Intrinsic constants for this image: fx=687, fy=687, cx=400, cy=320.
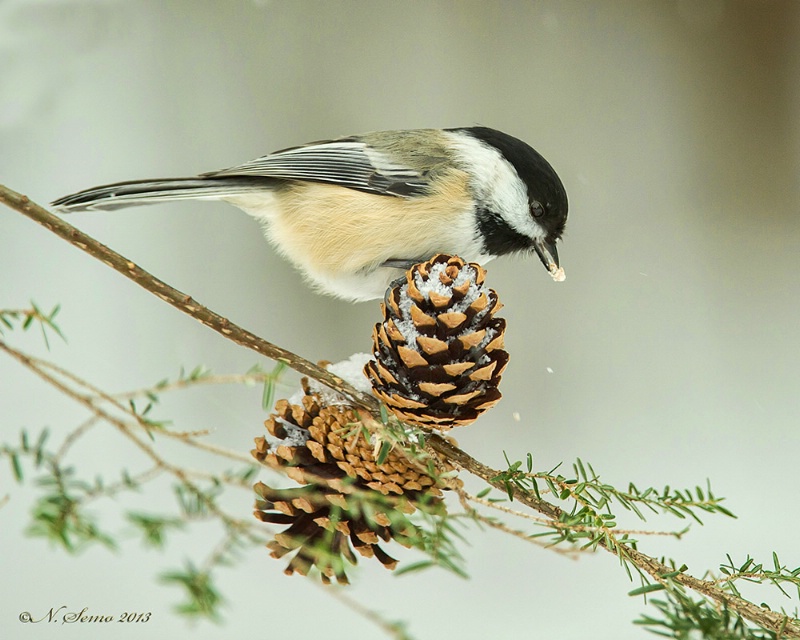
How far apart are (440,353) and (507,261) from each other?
2.78 feet

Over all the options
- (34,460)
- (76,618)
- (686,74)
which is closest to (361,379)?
(34,460)

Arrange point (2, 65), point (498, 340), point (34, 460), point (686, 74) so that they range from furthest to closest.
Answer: point (686, 74)
point (2, 65)
point (498, 340)
point (34, 460)

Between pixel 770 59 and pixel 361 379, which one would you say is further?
pixel 770 59

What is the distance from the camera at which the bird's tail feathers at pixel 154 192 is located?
2.24ft

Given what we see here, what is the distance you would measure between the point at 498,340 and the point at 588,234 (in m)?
0.92

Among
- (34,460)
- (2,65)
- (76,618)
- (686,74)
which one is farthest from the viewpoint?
(686,74)

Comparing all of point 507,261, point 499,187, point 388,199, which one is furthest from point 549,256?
point 507,261

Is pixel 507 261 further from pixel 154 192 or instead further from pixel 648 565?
pixel 648 565

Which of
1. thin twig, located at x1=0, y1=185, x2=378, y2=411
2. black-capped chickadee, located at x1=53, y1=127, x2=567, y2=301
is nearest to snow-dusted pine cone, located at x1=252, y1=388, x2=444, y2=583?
thin twig, located at x1=0, y1=185, x2=378, y2=411

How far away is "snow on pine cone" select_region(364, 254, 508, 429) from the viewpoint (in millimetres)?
543

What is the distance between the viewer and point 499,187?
2.63ft

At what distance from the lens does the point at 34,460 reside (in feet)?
1.10

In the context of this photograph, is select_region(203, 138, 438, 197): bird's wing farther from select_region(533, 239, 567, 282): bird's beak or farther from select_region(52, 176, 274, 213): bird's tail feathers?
select_region(533, 239, 567, 282): bird's beak

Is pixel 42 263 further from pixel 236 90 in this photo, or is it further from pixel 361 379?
pixel 361 379
